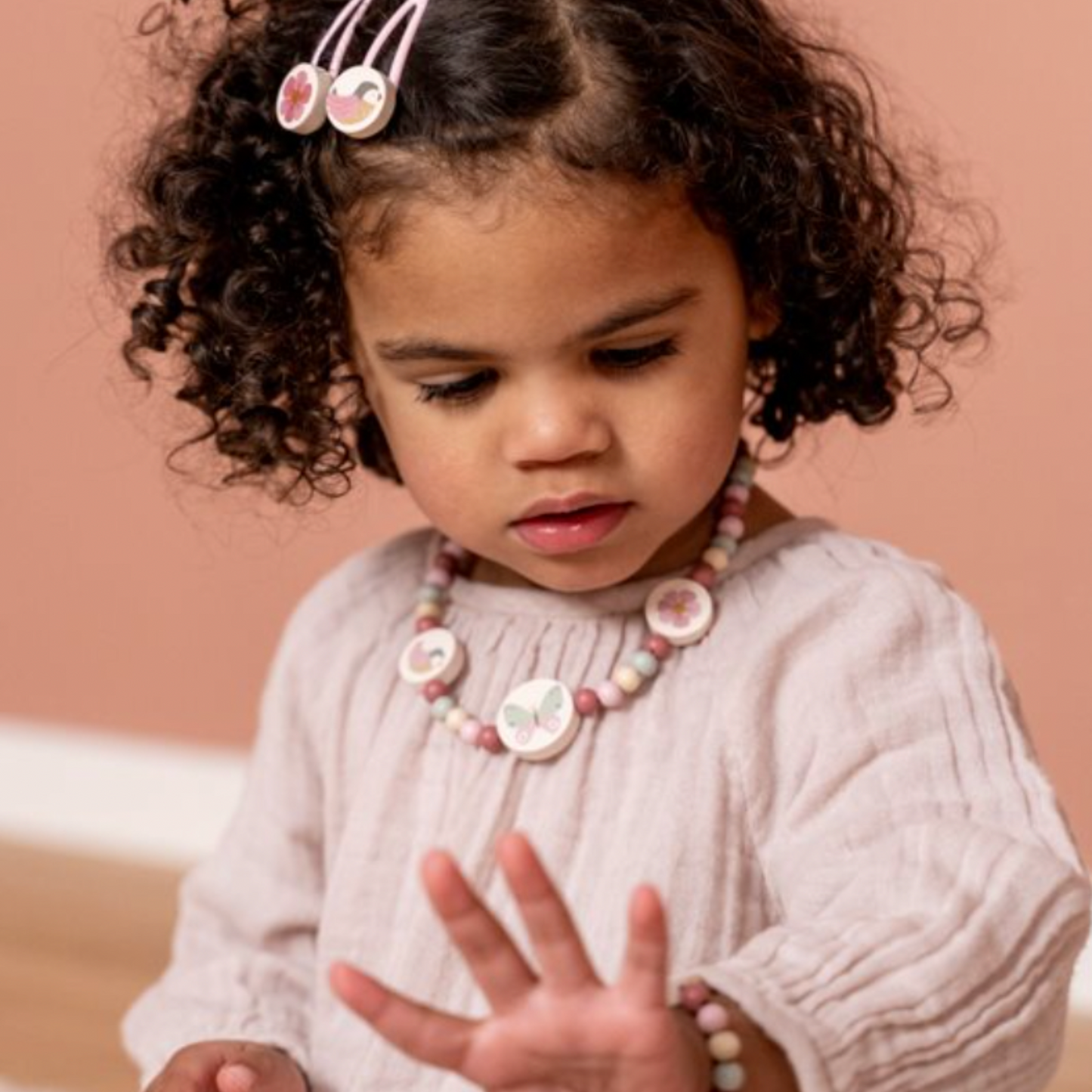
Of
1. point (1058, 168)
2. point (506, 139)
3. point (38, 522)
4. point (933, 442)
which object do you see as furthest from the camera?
point (38, 522)

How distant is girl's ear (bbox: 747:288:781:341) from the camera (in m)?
1.02

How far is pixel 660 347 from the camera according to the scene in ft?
3.12

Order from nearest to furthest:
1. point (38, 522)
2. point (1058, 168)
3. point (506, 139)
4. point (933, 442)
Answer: point (506, 139) → point (1058, 168) → point (933, 442) → point (38, 522)

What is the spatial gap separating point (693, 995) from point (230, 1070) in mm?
331

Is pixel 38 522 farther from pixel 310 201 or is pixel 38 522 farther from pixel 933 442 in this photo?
pixel 310 201

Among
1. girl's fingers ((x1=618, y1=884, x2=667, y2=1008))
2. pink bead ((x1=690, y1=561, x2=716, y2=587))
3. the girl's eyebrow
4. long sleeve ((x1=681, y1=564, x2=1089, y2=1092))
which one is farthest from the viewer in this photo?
pink bead ((x1=690, y1=561, x2=716, y2=587))

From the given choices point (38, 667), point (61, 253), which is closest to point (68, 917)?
point (38, 667)

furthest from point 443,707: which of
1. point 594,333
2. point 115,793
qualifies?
point 115,793

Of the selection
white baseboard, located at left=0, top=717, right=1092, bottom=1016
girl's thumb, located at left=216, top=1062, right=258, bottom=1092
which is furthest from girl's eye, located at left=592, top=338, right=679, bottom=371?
white baseboard, located at left=0, top=717, right=1092, bottom=1016

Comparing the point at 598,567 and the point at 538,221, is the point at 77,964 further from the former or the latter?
the point at 538,221

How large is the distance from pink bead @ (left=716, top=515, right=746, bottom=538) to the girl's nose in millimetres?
118

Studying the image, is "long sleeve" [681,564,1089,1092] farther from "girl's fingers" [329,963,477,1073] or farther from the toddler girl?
"girl's fingers" [329,963,477,1073]

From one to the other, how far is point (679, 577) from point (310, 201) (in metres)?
0.24

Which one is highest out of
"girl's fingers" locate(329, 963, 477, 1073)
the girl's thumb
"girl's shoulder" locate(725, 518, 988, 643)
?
"girl's shoulder" locate(725, 518, 988, 643)
